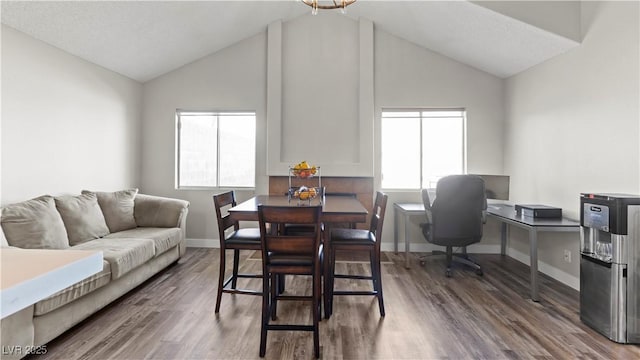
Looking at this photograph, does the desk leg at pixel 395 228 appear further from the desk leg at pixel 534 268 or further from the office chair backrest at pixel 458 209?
the desk leg at pixel 534 268

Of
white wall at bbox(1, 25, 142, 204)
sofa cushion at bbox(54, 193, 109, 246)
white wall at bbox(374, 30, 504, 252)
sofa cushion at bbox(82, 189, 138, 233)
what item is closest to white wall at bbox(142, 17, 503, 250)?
white wall at bbox(374, 30, 504, 252)

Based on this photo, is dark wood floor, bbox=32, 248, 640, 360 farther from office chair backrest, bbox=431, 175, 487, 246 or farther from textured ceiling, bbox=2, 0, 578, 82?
textured ceiling, bbox=2, 0, 578, 82

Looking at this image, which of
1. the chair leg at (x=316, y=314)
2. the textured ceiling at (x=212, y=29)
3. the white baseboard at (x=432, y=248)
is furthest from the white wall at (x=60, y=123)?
the chair leg at (x=316, y=314)

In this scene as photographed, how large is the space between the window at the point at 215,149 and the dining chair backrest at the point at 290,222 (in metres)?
2.90

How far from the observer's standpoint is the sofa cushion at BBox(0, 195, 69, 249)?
2529 millimetres

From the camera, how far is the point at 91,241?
3.16 metres

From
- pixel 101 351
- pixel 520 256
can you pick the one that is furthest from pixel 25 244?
pixel 520 256

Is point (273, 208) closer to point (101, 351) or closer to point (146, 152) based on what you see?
point (101, 351)

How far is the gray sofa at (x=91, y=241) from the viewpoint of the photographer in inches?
81.4

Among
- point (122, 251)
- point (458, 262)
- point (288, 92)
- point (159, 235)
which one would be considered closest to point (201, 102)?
point (288, 92)

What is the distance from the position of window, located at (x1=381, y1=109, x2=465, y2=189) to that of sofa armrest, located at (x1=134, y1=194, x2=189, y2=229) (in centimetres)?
287

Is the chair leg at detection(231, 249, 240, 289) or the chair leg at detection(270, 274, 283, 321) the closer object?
the chair leg at detection(270, 274, 283, 321)

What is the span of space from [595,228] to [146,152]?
17.6 ft

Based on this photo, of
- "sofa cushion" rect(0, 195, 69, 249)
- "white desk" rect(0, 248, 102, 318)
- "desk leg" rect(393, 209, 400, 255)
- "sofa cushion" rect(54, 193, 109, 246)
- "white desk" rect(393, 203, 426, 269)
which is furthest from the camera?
"desk leg" rect(393, 209, 400, 255)
